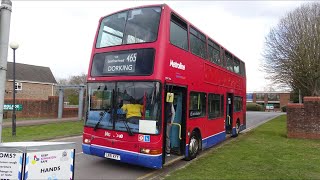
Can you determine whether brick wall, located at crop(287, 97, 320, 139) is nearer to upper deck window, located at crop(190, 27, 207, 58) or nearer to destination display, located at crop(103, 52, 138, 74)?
upper deck window, located at crop(190, 27, 207, 58)

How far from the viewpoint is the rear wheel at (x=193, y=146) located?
9672mm

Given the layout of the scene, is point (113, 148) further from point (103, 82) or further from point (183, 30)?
point (183, 30)

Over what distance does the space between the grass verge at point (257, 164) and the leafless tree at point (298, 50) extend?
18379 mm

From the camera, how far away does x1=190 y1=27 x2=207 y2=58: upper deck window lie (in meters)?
10.1

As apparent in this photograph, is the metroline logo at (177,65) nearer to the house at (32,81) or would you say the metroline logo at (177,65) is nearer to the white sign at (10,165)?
the white sign at (10,165)

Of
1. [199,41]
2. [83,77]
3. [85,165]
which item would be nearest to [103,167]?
[85,165]

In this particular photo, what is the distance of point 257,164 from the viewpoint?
350 inches

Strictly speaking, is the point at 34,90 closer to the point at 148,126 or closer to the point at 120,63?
the point at 120,63

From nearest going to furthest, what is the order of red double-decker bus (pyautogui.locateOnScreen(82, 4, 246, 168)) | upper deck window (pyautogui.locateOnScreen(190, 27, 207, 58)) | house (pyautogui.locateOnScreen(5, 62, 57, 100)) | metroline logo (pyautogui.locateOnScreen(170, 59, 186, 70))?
red double-decker bus (pyautogui.locateOnScreen(82, 4, 246, 168)), metroline logo (pyautogui.locateOnScreen(170, 59, 186, 70)), upper deck window (pyautogui.locateOnScreen(190, 27, 207, 58)), house (pyautogui.locateOnScreen(5, 62, 57, 100))

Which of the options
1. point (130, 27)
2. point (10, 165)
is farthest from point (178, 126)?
point (10, 165)

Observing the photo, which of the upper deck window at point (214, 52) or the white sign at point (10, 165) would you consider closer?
the white sign at point (10, 165)

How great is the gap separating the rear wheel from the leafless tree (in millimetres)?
22150

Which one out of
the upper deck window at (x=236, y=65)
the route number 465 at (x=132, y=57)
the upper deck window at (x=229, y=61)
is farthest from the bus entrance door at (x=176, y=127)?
the upper deck window at (x=236, y=65)

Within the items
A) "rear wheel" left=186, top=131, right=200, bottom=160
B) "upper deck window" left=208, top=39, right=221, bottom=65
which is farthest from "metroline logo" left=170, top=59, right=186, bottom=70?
"upper deck window" left=208, top=39, right=221, bottom=65
